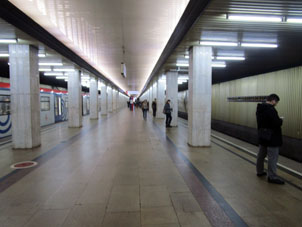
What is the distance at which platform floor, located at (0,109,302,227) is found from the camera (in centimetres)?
302

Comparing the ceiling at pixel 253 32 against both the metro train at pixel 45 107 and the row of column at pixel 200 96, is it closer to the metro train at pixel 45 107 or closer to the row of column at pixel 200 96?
the row of column at pixel 200 96

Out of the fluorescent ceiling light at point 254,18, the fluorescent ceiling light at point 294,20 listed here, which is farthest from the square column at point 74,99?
the fluorescent ceiling light at point 294,20

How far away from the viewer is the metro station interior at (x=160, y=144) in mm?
3285

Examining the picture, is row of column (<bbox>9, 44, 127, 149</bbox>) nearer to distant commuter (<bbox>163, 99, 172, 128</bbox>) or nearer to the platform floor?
the platform floor

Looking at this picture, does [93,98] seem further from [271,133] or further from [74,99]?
[271,133]

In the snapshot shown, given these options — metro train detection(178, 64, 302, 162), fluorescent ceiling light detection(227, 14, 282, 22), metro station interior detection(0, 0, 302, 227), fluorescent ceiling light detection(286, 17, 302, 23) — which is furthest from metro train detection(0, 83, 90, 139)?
fluorescent ceiling light detection(286, 17, 302, 23)

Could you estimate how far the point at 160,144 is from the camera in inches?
322

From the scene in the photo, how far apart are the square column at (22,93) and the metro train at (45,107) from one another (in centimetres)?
335

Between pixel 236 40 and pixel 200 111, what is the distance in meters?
2.83

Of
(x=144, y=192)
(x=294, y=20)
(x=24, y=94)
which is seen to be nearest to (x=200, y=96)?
(x=294, y=20)

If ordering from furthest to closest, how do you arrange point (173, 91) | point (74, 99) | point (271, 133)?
point (173, 91)
point (74, 99)
point (271, 133)

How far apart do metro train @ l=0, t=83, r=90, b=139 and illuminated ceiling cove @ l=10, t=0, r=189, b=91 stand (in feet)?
14.6

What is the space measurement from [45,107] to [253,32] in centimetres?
1474

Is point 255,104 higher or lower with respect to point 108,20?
lower
